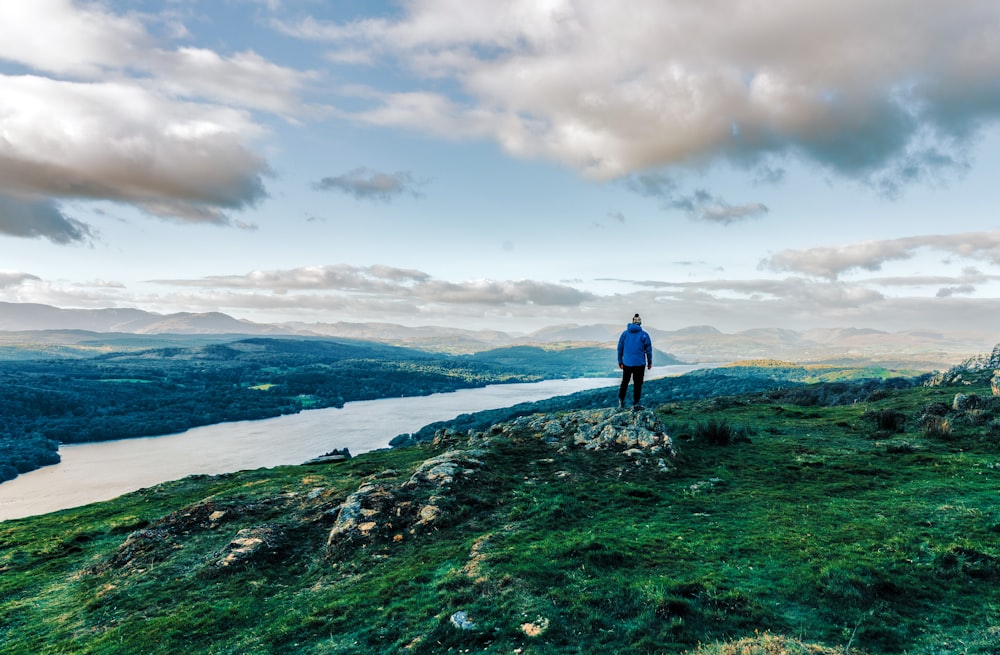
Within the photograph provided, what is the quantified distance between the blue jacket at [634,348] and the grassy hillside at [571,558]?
333cm

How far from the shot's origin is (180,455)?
135 metres

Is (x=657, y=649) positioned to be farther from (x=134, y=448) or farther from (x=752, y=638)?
(x=134, y=448)

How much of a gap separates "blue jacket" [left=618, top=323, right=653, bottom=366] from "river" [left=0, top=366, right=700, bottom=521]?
9916 cm

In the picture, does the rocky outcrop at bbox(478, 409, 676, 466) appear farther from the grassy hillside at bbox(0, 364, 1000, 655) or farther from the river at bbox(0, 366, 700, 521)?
the river at bbox(0, 366, 700, 521)

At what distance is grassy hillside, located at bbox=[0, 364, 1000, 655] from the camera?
9680mm

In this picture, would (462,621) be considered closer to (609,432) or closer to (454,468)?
(454,468)

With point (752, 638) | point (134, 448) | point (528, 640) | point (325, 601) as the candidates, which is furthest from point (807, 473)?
point (134, 448)

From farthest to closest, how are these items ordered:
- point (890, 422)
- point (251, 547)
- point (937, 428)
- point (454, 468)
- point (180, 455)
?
point (180, 455), point (890, 422), point (937, 428), point (454, 468), point (251, 547)

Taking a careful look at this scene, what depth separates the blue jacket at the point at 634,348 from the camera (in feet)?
83.7

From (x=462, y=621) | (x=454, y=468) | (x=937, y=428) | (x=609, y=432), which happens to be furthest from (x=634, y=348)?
(x=462, y=621)

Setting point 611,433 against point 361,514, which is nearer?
point 361,514

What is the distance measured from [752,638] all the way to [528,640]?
14.2ft

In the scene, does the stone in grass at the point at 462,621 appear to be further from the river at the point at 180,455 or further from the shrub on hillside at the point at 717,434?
the river at the point at 180,455

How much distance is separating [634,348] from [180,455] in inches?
6055
